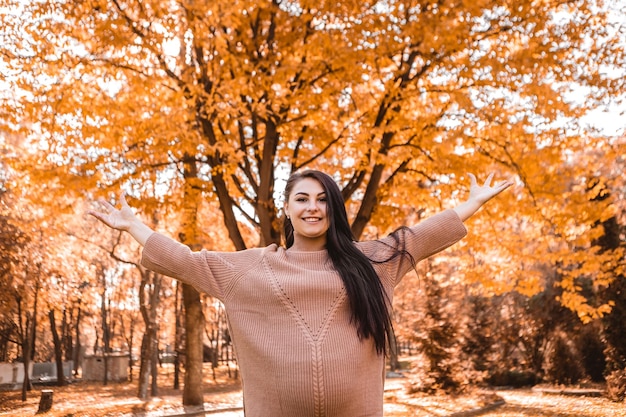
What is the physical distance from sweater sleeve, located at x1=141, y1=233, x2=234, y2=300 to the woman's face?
0.33m

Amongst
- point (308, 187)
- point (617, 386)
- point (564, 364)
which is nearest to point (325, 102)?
point (308, 187)

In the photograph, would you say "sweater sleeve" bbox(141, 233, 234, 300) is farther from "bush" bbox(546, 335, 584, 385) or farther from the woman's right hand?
"bush" bbox(546, 335, 584, 385)

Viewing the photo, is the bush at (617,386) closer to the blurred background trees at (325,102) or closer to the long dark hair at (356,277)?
the blurred background trees at (325,102)

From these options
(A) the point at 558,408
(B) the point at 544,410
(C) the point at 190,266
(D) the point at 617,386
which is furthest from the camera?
(D) the point at 617,386

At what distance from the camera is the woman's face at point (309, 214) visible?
8.37 feet

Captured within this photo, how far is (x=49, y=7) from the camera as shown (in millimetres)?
8062

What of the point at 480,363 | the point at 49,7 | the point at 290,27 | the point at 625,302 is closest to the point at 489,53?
the point at 290,27

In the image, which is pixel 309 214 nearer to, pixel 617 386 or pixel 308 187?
pixel 308 187

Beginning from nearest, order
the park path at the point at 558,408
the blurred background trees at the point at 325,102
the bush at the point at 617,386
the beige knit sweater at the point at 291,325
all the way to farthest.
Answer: the beige knit sweater at the point at 291,325 → the blurred background trees at the point at 325,102 → the park path at the point at 558,408 → the bush at the point at 617,386

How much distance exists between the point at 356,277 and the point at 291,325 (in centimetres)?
31

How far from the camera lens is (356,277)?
2371 millimetres

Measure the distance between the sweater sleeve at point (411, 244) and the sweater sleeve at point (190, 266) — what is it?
2.00 ft

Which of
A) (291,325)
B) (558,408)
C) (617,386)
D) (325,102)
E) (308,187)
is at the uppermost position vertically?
(325,102)

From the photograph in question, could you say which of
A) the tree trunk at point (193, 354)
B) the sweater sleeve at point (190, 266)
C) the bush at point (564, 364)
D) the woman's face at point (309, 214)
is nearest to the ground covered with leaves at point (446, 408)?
Result: the tree trunk at point (193, 354)
